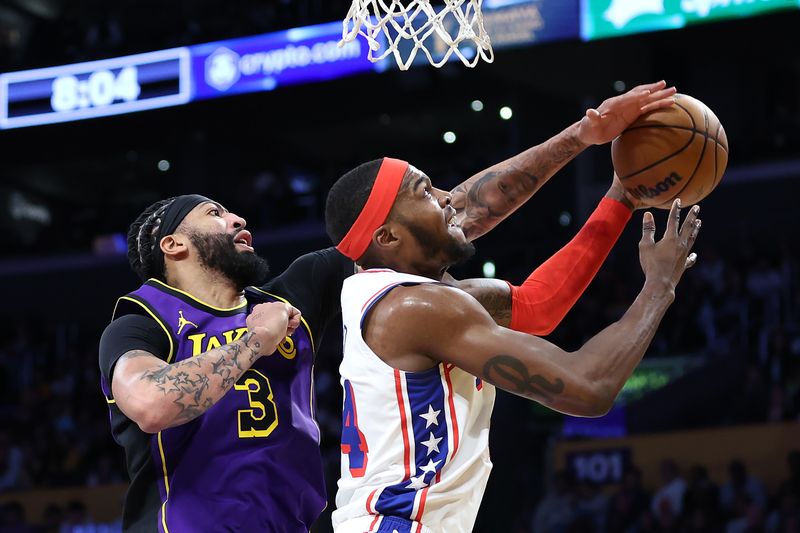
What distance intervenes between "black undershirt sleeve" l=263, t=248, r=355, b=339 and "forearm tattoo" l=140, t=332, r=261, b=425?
20.8 inches

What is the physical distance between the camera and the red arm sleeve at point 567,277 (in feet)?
11.8

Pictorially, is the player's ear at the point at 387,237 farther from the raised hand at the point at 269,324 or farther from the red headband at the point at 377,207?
the raised hand at the point at 269,324

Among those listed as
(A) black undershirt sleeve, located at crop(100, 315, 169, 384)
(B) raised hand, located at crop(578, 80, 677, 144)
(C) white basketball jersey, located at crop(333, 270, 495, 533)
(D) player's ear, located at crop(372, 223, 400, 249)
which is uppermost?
(B) raised hand, located at crop(578, 80, 677, 144)

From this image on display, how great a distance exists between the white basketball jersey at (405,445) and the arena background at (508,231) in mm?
5845

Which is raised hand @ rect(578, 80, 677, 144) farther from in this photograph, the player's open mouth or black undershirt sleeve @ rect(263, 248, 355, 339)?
the player's open mouth

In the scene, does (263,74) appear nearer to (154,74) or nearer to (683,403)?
(154,74)

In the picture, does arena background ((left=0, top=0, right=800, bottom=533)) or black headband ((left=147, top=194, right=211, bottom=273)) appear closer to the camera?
black headband ((left=147, top=194, right=211, bottom=273))

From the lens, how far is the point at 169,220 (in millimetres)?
3533

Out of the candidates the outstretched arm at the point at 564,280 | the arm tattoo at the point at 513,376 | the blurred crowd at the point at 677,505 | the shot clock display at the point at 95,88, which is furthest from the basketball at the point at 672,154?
the shot clock display at the point at 95,88

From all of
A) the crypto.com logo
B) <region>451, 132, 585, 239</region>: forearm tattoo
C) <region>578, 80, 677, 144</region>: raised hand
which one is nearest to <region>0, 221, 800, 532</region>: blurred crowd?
the crypto.com logo

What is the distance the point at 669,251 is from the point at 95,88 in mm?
10391

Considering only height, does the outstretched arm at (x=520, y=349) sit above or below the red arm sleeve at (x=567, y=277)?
below

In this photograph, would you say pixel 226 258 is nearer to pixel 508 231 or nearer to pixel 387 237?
pixel 387 237

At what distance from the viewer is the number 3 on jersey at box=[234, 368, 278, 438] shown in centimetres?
324
